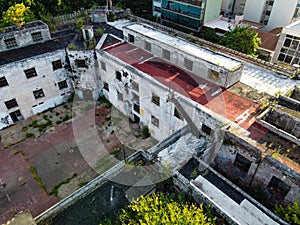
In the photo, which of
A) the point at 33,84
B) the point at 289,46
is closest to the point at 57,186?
the point at 33,84

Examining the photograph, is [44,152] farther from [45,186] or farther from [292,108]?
[292,108]

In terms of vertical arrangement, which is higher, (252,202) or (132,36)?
(132,36)

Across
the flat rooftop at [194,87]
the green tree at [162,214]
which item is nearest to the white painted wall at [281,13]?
the flat rooftop at [194,87]

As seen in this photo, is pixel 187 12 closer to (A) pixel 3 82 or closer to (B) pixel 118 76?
(B) pixel 118 76

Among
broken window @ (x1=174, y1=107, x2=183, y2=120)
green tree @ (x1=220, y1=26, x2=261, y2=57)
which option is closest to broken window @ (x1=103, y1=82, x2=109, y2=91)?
broken window @ (x1=174, y1=107, x2=183, y2=120)

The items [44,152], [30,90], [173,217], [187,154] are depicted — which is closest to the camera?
[173,217]

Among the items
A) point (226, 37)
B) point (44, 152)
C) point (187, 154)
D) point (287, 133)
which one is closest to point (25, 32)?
point (44, 152)

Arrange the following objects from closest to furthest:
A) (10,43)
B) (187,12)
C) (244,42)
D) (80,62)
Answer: (10,43) → (80,62) → (244,42) → (187,12)

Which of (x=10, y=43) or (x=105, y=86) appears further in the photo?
(x=105, y=86)
